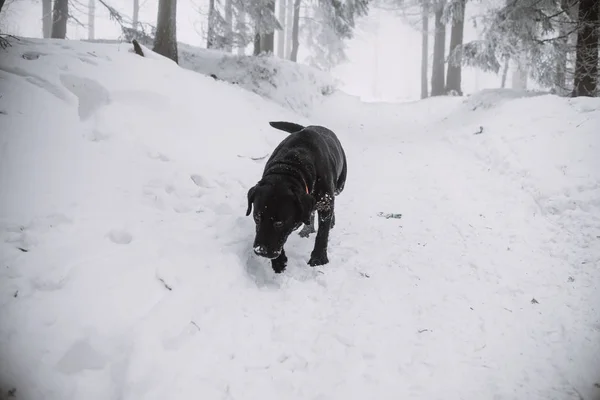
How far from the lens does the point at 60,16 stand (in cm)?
1441

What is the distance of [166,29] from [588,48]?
40.8 feet

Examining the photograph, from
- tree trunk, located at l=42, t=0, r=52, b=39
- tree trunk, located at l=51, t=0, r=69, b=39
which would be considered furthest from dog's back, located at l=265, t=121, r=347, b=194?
tree trunk, located at l=42, t=0, r=52, b=39

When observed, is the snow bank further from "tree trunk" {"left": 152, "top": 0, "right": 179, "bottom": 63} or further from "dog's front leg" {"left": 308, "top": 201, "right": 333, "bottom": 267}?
"dog's front leg" {"left": 308, "top": 201, "right": 333, "bottom": 267}

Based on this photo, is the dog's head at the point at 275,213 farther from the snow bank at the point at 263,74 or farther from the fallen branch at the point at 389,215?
the snow bank at the point at 263,74

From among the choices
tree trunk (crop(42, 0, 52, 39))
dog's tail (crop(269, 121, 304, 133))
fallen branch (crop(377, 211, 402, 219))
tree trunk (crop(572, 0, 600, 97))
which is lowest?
fallen branch (crop(377, 211, 402, 219))

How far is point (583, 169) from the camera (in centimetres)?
588

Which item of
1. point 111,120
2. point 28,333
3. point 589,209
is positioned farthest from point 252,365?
point 589,209

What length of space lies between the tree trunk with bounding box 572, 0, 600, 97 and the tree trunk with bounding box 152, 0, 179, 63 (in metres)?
11.8

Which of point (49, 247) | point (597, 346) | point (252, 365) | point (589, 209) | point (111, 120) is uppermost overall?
point (111, 120)

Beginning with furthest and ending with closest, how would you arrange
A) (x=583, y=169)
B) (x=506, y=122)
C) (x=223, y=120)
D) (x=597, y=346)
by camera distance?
(x=506, y=122), (x=223, y=120), (x=583, y=169), (x=597, y=346)

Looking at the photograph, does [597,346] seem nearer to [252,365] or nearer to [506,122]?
[252,365]

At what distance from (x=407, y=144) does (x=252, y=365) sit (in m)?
9.74

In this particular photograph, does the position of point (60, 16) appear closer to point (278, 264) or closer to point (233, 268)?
point (233, 268)

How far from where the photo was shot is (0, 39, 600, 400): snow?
2570mm
